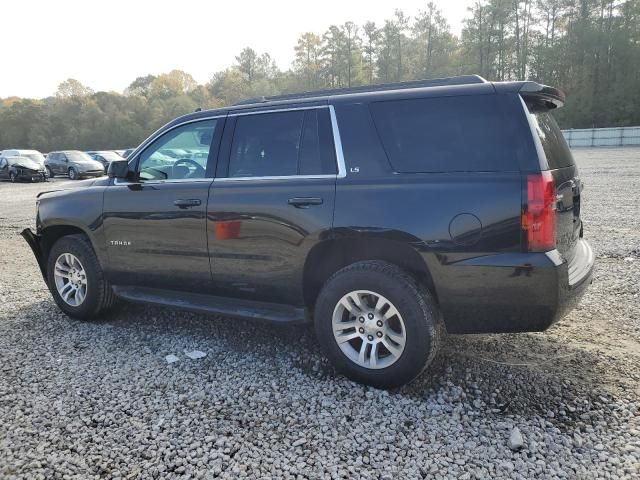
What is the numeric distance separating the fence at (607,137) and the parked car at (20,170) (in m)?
35.0

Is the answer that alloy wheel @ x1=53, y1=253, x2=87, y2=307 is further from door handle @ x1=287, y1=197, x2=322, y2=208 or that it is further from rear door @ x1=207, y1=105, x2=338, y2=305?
door handle @ x1=287, y1=197, x2=322, y2=208

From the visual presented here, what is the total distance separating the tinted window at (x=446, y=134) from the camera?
302cm

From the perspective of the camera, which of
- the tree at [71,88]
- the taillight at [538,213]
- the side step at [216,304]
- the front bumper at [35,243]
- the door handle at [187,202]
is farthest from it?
the tree at [71,88]

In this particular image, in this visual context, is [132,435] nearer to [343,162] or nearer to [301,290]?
[301,290]

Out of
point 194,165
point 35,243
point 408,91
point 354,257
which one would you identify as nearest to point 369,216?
point 354,257

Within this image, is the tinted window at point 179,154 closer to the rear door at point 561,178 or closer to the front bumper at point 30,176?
the rear door at point 561,178

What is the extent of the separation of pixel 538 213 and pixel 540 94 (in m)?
0.80

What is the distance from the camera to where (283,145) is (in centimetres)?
377

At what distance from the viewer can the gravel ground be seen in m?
2.61

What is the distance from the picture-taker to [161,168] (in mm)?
4387

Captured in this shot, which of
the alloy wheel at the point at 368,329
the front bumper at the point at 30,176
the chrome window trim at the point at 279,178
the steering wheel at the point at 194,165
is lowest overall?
the alloy wheel at the point at 368,329

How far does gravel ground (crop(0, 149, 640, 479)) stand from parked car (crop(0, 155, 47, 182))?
24247mm

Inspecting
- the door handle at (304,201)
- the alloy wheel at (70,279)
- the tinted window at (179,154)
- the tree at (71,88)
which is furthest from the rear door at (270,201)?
the tree at (71,88)

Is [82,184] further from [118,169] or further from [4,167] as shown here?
[4,167]
